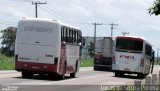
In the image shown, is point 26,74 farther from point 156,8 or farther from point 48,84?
point 156,8

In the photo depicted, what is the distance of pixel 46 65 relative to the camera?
29203 millimetres

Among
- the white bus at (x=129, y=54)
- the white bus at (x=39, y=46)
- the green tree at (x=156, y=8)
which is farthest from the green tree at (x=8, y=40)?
the green tree at (x=156, y=8)

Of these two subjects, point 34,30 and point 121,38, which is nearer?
point 34,30

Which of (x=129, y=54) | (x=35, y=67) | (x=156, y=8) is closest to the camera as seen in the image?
(x=156, y=8)

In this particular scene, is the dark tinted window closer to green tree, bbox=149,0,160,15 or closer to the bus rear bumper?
the bus rear bumper

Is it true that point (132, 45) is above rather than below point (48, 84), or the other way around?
above

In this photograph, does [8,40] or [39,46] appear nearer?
[39,46]

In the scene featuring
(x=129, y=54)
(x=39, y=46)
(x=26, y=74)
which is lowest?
(x=26, y=74)

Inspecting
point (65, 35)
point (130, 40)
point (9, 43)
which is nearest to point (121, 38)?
point (130, 40)

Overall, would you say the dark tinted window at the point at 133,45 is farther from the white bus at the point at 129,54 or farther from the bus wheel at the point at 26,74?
the bus wheel at the point at 26,74

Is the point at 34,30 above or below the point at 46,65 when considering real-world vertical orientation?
above

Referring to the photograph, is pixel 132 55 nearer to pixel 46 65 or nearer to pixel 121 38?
pixel 121 38

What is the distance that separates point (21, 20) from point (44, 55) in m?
2.26

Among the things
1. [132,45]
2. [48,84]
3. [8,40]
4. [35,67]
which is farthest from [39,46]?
[8,40]
